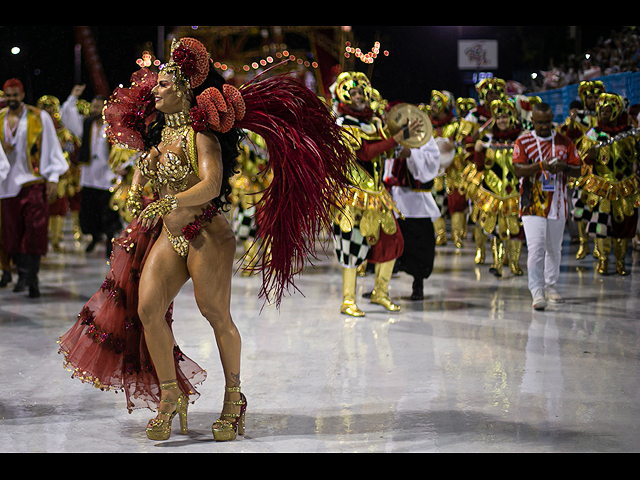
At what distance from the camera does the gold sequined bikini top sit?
127 inches

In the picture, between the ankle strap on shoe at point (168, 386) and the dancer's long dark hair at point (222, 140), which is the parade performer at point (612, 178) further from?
the ankle strap on shoe at point (168, 386)

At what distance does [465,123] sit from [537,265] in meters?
3.40

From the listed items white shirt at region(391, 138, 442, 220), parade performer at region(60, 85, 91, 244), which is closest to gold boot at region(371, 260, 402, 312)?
white shirt at region(391, 138, 442, 220)

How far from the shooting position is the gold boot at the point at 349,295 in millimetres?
6188

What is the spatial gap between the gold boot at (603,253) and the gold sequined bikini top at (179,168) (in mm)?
6266

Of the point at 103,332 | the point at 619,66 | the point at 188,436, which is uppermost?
the point at 619,66

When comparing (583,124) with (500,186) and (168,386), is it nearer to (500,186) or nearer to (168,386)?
(500,186)

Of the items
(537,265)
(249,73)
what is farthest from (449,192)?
(249,73)

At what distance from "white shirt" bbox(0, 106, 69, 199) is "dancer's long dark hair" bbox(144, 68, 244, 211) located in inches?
148

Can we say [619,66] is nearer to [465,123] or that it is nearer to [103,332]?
[465,123]

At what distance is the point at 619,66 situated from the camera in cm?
1099

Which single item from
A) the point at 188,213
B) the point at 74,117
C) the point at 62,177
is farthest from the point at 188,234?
the point at 74,117

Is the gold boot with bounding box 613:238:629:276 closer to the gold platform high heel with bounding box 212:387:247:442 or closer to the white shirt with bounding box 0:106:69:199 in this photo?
the white shirt with bounding box 0:106:69:199

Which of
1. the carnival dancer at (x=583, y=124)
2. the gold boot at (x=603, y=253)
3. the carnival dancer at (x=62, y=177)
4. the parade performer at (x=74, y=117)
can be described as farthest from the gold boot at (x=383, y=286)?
the parade performer at (x=74, y=117)
